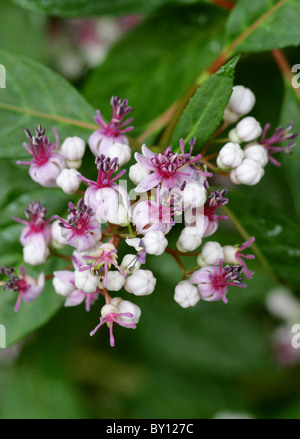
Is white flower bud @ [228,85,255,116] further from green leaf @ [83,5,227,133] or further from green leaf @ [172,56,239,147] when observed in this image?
green leaf @ [83,5,227,133]

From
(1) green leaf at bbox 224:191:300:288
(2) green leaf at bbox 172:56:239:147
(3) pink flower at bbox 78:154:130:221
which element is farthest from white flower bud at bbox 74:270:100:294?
(1) green leaf at bbox 224:191:300:288

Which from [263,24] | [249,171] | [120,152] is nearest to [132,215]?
[120,152]

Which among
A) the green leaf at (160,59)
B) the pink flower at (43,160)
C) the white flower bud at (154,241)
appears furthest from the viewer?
the green leaf at (160,59)

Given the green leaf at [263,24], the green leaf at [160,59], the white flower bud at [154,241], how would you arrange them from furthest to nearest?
the green leaf at [160,59] < the green leaf at [263,24] < the white flower bud at [154,241]

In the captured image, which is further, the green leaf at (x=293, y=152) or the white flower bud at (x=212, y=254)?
the green leaf at (x=293, y=152)

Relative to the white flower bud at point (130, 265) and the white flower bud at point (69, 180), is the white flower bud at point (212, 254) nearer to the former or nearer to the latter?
the white flower bud at point (130, 265)

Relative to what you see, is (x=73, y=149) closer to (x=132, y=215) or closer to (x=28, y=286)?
(x=132, y=215)

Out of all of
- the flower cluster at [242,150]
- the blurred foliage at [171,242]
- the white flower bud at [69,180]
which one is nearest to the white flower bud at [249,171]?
the flower cluster at [242,150]

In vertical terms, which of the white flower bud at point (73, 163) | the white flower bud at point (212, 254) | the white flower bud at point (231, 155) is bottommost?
the white flower bud at point (212, 254)
